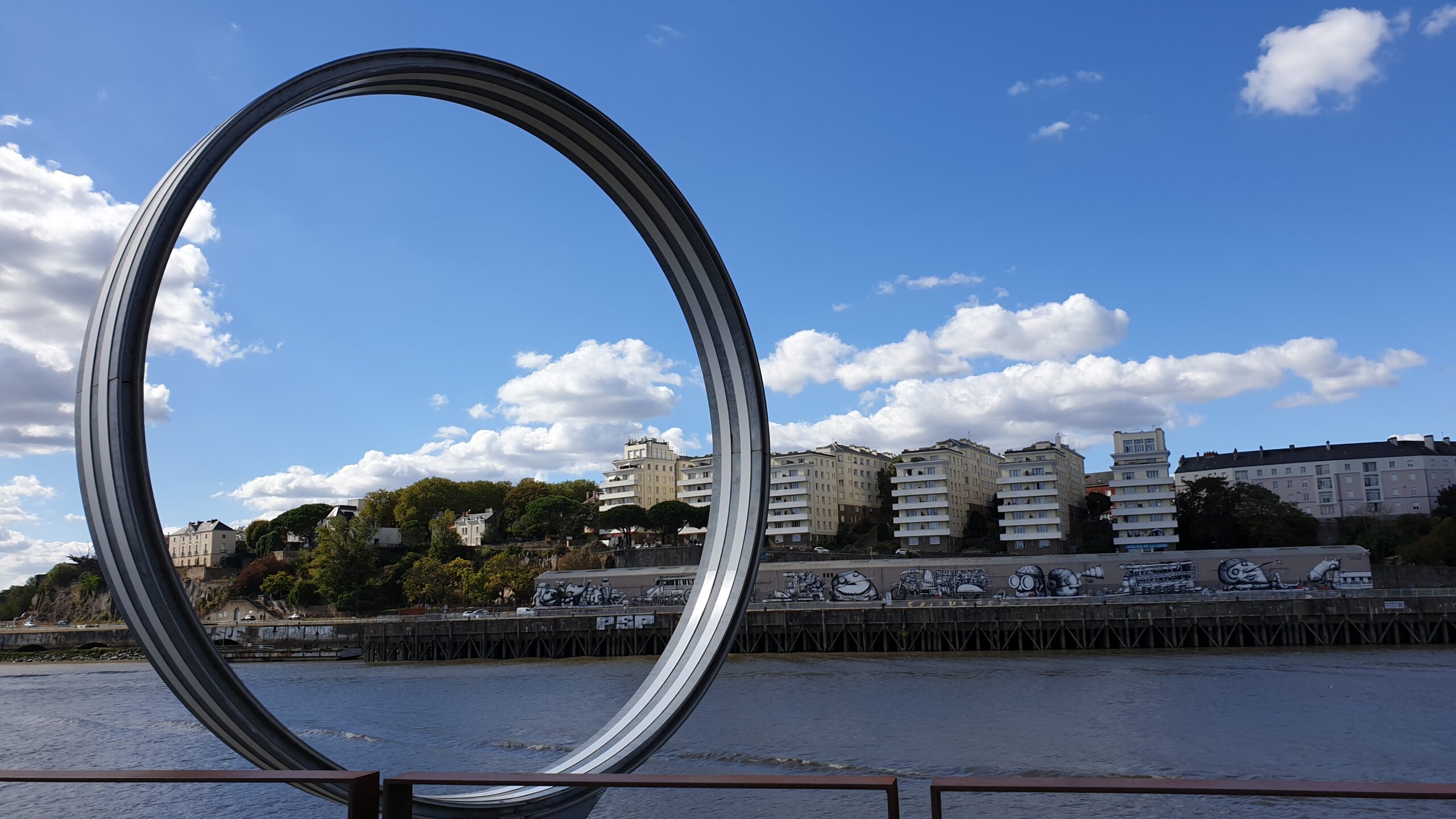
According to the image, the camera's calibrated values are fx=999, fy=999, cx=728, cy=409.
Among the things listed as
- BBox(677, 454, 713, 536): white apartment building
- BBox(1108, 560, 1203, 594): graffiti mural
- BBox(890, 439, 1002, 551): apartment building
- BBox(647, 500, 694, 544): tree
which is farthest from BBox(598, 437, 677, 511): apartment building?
BBox(1108, 560, 1203, 594): graffiti mural

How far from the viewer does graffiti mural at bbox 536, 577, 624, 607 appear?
64688 millimetres

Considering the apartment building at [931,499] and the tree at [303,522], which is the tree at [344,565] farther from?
the apartment building at [931,499]

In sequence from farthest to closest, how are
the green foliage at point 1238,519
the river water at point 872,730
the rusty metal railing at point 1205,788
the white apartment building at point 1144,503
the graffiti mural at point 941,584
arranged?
1. the white apartment building at point 1144,503
2. the green foliage at point 1238,519
3. the graffiti mural at point 941,584
4. the river water at point 872,730
5. the rusty metal railing at point 1205,788

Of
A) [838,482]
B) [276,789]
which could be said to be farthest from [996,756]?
[838,482]

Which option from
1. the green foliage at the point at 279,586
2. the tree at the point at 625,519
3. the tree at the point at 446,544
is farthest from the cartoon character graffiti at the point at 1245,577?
the green foliage at the point at 279,586

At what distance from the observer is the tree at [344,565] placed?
281ft

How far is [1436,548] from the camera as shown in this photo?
62.8 metres

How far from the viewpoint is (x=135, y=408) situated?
610 centimetres

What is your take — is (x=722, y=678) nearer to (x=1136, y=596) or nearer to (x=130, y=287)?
(x=1136, y=596)

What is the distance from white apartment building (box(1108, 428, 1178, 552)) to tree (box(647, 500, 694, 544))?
3942cm

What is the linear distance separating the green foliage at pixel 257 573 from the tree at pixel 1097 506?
84.0m

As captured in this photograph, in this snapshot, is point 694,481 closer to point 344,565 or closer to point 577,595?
point 344,565

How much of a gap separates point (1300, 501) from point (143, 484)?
111 metres

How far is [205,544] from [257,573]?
88.1ft
